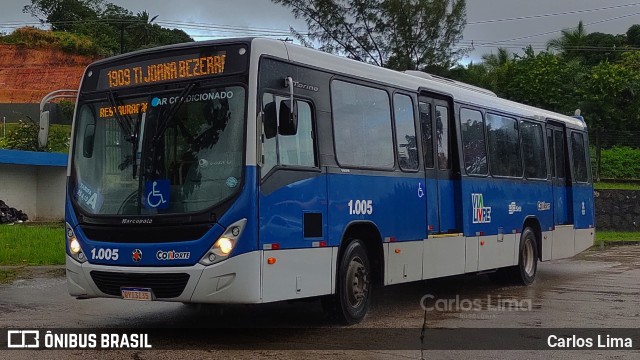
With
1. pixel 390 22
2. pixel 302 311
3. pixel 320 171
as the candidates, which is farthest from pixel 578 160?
pixel 390 22

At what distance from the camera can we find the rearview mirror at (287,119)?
8.53m

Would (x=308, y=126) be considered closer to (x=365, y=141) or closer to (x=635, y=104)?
(x=365, y=141)

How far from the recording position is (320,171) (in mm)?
9281

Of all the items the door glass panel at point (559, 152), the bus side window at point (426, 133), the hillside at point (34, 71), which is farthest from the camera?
the hillside at point (34, 71)

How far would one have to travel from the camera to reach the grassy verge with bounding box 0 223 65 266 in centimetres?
1612

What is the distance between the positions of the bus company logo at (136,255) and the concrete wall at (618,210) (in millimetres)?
24477

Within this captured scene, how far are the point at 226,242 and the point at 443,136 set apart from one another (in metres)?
5.17

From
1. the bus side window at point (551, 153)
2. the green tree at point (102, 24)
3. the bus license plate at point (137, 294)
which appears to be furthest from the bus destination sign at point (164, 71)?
the green tree at point (102, 24)

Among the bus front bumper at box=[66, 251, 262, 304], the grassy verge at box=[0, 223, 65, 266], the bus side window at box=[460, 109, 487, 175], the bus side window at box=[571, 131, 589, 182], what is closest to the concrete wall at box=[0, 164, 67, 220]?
the grassy verge at box=[0, 223, 65, 266]

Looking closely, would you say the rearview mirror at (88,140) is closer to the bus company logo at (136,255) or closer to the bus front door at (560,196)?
the bus company logo at (136,255)

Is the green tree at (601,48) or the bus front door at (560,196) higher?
the green tree at (601,48)

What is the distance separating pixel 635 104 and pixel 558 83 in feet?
18.9

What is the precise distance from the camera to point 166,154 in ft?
28.2

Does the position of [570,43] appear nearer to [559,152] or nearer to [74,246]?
[559,152]
